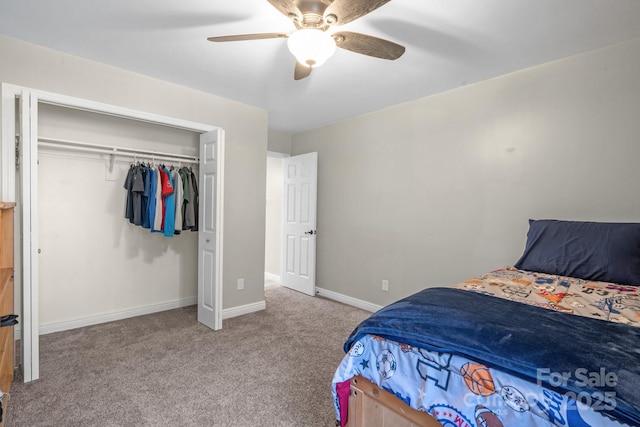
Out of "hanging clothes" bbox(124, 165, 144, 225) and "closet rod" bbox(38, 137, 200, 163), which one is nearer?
"closet rod" bbox(38, 137, 200, 163)

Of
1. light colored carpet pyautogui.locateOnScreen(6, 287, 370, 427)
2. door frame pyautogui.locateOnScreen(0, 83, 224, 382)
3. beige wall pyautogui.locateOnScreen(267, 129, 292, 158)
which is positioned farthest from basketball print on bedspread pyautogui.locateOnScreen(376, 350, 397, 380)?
beige wall pyautogui.locateOnScreen(267, 129, 292, 158)

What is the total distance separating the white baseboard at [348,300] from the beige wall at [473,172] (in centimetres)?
8

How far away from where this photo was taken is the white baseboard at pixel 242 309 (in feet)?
11.2

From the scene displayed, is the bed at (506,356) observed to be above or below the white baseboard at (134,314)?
above

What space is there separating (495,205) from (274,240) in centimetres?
342

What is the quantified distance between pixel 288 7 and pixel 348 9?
287mm

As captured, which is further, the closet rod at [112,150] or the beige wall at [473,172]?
the closet rod at [112,150]

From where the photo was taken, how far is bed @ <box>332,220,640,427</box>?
84 centimetres

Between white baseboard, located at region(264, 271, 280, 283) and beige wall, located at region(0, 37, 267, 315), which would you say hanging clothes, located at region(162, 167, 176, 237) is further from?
white baseboard, located at region(264, 271, 280, 283)

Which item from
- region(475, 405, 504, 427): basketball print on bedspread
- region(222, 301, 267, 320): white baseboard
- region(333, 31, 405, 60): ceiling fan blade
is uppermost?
region(333, 31, 405, 60): ceiling fan blade

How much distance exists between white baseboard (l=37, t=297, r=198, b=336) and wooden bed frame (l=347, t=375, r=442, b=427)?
285cm

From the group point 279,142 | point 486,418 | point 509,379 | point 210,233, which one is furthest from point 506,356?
point 279,142

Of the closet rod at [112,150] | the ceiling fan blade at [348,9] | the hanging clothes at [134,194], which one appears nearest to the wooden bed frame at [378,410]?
the ceiling fan blade at [348,9]

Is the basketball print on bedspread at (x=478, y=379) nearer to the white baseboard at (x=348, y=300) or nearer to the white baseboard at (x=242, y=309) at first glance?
the white baseboard at (x=348, y=300)
